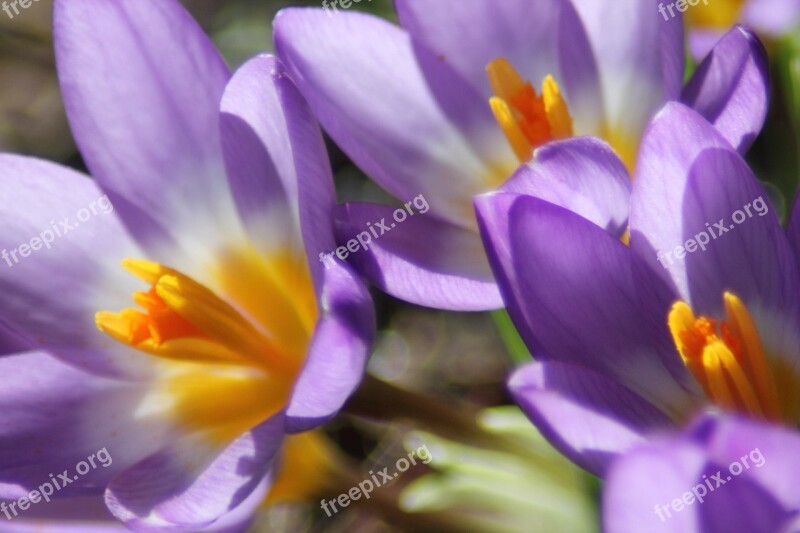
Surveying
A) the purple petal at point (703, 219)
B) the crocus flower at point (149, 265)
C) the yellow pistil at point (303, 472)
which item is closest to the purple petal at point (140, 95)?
the crocus flower at point (149, 265)

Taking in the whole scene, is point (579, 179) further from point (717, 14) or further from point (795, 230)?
point (717, 14)

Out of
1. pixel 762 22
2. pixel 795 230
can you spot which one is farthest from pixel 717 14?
pixel 795 230

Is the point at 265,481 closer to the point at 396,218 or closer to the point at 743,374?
the point at 396,218

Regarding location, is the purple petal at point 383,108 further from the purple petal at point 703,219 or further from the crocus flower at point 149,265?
the purple petal at point 703,219

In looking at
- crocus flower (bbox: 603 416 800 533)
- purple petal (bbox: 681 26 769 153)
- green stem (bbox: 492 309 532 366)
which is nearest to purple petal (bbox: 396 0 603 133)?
purple petal (bbox: 681 26 769 153)

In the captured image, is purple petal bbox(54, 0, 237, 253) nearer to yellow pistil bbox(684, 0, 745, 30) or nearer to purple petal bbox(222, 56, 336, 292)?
purple petal bbox(222, 56, 336, 292)

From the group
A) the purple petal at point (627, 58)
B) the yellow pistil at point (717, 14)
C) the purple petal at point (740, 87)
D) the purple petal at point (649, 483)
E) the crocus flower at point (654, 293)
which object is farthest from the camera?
the yellow pistil at point (717, 14)

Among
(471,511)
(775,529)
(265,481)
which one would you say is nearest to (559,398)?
(775,529)
